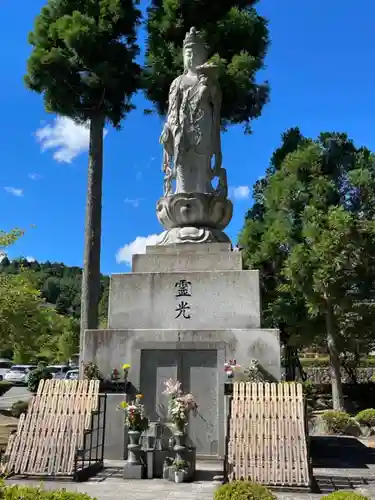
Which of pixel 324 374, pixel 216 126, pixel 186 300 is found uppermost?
pixel 216 126

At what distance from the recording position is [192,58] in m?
10.9

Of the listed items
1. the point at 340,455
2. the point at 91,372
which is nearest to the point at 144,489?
the point at 91,372

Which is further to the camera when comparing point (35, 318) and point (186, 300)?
point (35, 318)

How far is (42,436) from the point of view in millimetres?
6855

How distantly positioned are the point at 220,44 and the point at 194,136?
8457 mm

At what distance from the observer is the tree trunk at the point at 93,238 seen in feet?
52.0

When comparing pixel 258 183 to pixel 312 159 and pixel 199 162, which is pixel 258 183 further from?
pixel 199 162

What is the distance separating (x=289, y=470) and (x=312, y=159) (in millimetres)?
13806

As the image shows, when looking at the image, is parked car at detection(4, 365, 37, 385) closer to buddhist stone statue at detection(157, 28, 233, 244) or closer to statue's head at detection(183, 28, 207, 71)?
buddhist stone statue at detection(157, 28, 233, 244)

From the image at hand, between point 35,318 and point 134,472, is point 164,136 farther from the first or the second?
point 35,318

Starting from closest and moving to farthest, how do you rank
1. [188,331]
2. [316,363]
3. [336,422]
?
[188,331], [336,422], [316,363]

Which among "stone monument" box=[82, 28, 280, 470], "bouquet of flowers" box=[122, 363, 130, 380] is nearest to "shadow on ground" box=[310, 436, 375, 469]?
"stone monument" box=[82, 28, 280, 470]

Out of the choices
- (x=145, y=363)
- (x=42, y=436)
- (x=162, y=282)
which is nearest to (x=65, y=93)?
(x=162, y=282)

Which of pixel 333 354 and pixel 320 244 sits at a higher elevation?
pixel 320 244
